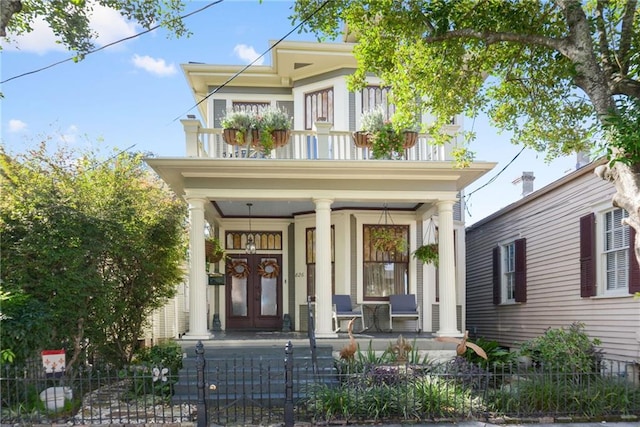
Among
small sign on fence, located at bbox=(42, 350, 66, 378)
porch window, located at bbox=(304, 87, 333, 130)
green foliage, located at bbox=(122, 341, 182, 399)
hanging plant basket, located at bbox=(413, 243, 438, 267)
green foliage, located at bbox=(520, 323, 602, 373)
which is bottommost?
green foliage, located at bbox=(122, 341, 182, 399)

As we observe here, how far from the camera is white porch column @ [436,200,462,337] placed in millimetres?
9719

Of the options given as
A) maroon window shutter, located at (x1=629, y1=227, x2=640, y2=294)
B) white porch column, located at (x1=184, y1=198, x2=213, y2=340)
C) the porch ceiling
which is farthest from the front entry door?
maroon window shutter, located at (x1=629, y1=227, x2=640, y2=294)

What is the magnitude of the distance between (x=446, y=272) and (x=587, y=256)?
9.20 feet

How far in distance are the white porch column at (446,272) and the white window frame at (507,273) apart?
473 centimetres

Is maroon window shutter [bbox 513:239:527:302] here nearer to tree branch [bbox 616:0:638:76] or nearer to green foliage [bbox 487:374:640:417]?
green foliage [bbox 487:374:640:417]

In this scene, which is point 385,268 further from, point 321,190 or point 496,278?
point 496,278

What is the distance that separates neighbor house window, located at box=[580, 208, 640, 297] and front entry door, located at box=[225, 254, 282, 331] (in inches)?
278

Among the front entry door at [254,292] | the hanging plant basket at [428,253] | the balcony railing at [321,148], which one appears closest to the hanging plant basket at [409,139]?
the balcony railing at [321,148]

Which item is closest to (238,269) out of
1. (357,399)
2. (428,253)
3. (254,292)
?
(254,292)

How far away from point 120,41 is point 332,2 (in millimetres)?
3388

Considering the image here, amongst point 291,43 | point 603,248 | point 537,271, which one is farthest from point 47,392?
point 537,271

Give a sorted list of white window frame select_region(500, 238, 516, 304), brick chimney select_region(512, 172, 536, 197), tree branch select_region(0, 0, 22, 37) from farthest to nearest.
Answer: brick chimney select_region(512, 172, 536, 197) → white window frame select_region(500, 238, 516, 304) → tree branch select_region(0, 0, 22, 37)

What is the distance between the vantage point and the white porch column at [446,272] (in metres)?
9.72

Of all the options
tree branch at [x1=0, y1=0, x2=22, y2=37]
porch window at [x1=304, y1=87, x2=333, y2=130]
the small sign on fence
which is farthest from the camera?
porch window at [x1=304, y1=87, x2=333, y2=130]
